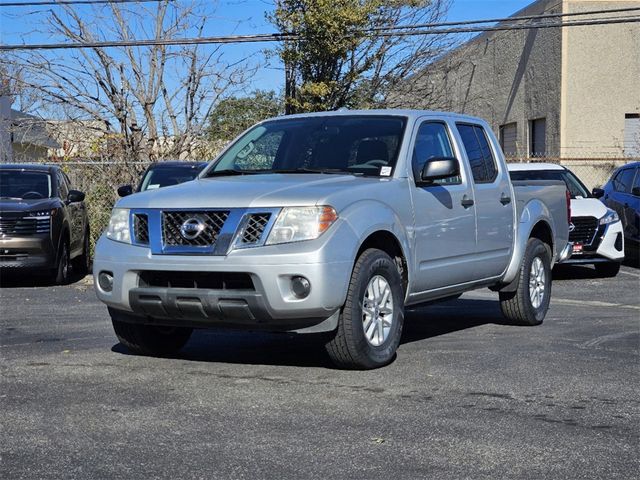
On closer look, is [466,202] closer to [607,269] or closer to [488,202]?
[488,202]

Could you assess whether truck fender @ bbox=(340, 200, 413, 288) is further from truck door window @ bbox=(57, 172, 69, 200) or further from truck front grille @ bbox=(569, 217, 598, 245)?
truck door window @ bbox=(57, 172, 69, 200)

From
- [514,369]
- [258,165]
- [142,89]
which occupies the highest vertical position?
[142,89]

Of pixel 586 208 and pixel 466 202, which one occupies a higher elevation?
pixel 466 202

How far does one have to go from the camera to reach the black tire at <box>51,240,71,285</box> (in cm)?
1408

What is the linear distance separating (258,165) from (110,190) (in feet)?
37.4

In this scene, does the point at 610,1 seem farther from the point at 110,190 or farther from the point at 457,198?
the point at 457,198

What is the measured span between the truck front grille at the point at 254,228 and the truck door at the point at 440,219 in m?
1.43

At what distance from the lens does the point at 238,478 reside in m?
4.36

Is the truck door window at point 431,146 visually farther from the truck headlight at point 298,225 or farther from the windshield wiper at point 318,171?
the truck headlight at point 298,225

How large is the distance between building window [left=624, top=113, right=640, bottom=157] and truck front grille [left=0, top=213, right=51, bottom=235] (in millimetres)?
18474

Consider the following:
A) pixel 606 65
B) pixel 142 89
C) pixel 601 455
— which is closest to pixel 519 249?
pixel 601 455

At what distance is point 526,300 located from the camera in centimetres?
930

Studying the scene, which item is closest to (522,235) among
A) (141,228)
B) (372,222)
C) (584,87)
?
(372,222)

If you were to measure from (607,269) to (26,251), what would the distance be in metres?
8.52
